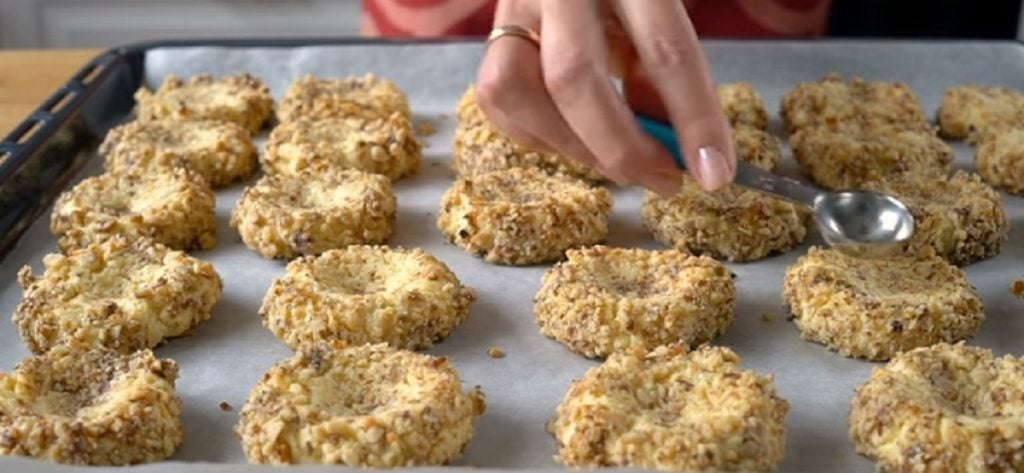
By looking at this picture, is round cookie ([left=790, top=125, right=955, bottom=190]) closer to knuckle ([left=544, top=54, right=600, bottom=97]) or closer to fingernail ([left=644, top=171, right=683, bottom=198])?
fingernail ([left=644, top=171, right=683, bottom=198])

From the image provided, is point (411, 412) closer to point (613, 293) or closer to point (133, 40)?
point (613, 293)

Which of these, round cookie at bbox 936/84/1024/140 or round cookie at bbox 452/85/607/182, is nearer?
round cookie at bbox 452/85/607/182

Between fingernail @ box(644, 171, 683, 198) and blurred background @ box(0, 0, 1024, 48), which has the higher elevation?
fingernail @ box(644, 171, 683, 198)

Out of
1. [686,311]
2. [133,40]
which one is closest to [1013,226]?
A: [686,311]

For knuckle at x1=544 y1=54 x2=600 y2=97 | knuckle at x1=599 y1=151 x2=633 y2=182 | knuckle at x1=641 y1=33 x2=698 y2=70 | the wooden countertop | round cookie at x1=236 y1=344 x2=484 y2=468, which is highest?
knuckle at x1=641 y1=33 x2=698 y2=70

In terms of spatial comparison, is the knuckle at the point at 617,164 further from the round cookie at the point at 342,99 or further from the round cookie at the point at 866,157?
the round cookie at the point at 342,99

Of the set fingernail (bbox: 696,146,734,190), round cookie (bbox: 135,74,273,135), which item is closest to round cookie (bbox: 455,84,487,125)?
round cookie (bbox: 135,74,273,135)
